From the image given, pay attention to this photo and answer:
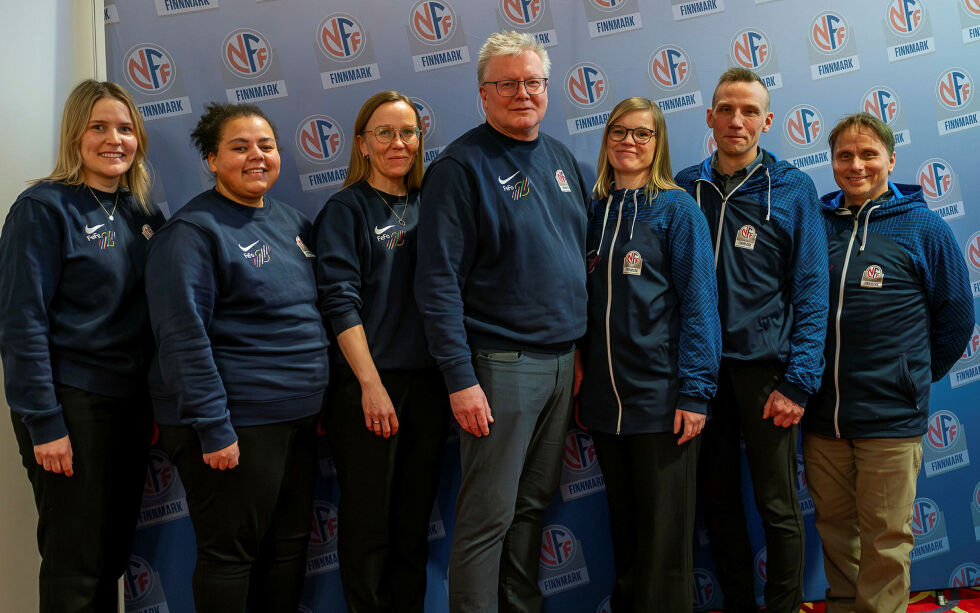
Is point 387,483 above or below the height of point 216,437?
below

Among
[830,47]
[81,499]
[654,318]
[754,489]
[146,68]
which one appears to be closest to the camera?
[81,499]

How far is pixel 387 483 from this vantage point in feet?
6.75

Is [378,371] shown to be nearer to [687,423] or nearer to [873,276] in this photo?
[687,423]

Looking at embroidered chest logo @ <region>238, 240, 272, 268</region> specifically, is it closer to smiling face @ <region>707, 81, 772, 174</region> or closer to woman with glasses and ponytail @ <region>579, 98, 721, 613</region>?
woman with glasses and ponytail @ <region>579, 98, 721, 613</region>

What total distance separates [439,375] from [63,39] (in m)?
1.74

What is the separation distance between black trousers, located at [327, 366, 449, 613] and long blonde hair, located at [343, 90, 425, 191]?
626mm

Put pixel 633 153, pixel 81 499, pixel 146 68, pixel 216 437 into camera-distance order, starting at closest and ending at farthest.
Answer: pixel 216 437
pixel 81 499
pixel 633 153
pixel 146 68

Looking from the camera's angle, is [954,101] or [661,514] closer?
[661,514]

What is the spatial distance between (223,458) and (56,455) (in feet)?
1.52

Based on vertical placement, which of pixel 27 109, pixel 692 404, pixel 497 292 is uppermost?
pixel 27 109

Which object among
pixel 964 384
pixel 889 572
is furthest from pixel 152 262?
pixel 964 384

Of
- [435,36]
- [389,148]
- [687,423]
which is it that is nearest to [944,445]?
[687,423]

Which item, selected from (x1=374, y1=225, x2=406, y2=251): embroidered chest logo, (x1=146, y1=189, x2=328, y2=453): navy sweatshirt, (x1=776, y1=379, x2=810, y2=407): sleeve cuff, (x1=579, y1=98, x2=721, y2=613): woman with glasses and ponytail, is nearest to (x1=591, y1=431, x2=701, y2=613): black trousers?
(x1=579, y1=98, x2=721, y2=613): woman with glasses and ponytail

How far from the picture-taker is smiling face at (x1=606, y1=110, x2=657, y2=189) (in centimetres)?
207
